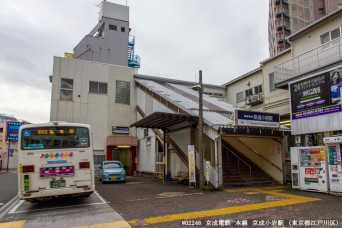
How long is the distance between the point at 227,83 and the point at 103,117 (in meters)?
13.8

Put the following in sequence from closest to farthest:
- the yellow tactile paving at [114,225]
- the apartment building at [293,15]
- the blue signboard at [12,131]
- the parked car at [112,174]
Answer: the yellow tactile paving at [114,225], the parked car at [112,174], the blue signboard at [12,131], the apartment building at [293,15]

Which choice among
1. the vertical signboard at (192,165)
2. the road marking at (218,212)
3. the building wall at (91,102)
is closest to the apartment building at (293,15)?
the building wall at (91,102)

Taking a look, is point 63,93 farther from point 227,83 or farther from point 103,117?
point 227,83

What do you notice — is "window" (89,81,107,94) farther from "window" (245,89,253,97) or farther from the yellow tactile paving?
the yellow tactile paving

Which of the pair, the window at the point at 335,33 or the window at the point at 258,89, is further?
the window at the point at 258,89

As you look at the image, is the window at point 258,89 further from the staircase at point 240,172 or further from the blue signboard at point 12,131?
the blue signboard at point 12,131

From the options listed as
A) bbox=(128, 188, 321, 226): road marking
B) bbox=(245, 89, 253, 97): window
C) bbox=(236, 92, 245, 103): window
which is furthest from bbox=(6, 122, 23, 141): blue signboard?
bbox=(128, 188, 321, 226): road marking

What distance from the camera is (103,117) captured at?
2681 centimetres

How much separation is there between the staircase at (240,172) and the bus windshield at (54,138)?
8482mm

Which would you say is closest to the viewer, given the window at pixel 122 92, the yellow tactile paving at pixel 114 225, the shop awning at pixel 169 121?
the yellow tactile paving at pixel 114 225

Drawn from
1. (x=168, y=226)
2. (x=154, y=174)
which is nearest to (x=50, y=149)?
(x=168, y=226)

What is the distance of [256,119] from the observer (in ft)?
49.3

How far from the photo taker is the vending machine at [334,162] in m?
11.4

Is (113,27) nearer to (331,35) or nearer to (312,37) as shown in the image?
(312,37)
